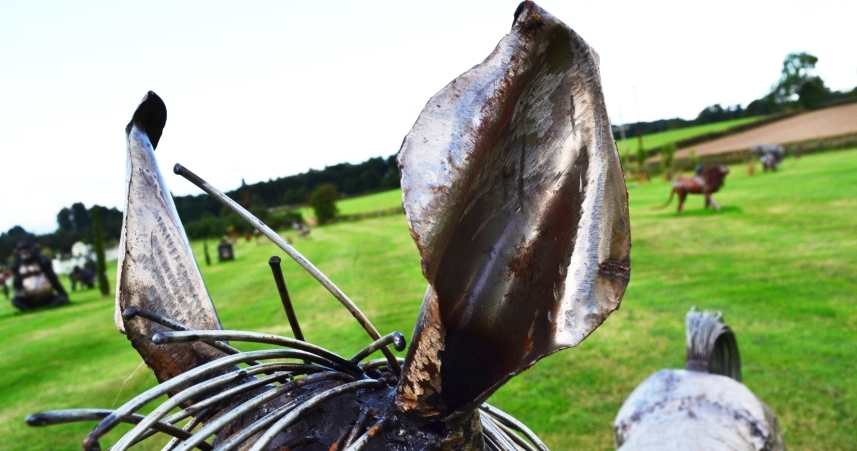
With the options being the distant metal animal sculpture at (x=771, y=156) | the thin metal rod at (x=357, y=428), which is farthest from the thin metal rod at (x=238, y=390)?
the distant metal animal sculpture at (x=771, y=156)

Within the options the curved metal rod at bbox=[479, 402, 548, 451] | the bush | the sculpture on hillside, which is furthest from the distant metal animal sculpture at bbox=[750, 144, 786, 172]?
the curved metal rod at bbox=[479, 402, 548, 451]

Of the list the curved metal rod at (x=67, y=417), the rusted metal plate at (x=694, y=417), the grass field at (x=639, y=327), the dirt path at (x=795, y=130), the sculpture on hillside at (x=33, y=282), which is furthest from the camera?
the dirt path at (x=795, y=130)

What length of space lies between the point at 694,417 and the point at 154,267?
2.54 m

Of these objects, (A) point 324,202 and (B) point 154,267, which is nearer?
(B) point 154,267

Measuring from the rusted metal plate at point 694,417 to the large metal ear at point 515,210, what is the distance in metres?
2.09

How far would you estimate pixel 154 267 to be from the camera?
91 cm

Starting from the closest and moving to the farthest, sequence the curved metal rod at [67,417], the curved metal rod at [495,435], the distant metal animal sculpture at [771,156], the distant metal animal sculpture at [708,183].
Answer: the curved metal rod at [67,417], the curved metal rod at [495,435], the distant metal animal sculpture at [708,183], the distant metal animal sculpture at [771,156]

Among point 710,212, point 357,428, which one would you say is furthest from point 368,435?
point 710,212

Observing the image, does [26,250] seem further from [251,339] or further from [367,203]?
[367,203]

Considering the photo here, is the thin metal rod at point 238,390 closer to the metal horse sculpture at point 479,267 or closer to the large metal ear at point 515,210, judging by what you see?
the metal horse sculpture at point 479,267

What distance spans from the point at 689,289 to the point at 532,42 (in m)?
6.33

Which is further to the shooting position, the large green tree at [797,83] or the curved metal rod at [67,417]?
the large green tree at [797,83]

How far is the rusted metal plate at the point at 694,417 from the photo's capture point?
2.48 meters

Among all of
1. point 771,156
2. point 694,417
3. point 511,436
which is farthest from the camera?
Answer: point 771,156
